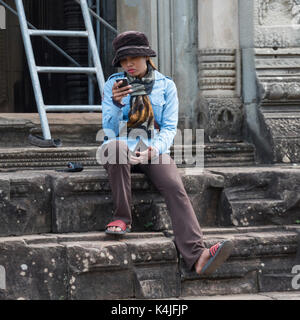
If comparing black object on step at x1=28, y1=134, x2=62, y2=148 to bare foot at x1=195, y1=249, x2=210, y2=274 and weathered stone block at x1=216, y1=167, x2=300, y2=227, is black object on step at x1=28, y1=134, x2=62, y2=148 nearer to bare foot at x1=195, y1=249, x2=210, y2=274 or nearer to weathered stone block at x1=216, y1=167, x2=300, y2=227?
weathered stone block at x1=216, y1=167, x2=300, y2=227

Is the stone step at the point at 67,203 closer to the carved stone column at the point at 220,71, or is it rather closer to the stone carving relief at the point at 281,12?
the carved stone column at the point at 220,71

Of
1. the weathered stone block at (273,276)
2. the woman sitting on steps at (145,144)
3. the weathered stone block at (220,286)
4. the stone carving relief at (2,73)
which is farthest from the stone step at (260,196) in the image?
the stone carving relief at (2,73)

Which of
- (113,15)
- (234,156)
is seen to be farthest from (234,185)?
(113,15)

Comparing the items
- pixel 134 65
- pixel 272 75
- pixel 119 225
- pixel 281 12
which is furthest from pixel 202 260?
pixel 281 12

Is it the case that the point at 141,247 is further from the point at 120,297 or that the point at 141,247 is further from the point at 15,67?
the point at 15,67

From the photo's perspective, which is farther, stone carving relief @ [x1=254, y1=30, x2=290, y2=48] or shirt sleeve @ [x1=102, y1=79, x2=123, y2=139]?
stone carving relief @ [x1=254, y1=30, x2=290, y2=48]

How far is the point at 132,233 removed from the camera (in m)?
4.93

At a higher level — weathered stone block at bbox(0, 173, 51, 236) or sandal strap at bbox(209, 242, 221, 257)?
weathered stone block at bbox(0, 173, 51, 236)

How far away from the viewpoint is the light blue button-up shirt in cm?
497

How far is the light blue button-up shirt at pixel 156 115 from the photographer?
4.97 meters

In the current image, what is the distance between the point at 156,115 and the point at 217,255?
1.10 metres

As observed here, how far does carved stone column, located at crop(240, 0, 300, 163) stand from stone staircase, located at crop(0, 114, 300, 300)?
1.28 feet

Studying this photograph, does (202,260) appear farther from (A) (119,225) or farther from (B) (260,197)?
(B) (260,197)

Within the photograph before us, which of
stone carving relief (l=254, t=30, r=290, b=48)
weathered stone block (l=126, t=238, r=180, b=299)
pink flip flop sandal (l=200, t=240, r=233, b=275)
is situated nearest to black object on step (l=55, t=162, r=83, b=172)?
weathered stone block (l=126, t=238, r=180, b=299)
